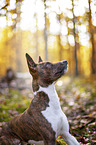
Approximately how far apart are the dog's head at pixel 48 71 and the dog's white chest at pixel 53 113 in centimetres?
13

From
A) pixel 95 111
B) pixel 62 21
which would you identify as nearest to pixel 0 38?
pixel 62 21

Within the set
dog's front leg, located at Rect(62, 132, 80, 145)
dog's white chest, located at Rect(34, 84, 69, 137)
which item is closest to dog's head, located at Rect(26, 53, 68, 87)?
dog's white chest, located at Rect(34, 84, 69, 137)

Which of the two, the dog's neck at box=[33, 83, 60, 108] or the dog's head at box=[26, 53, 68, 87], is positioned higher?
the dog's head at box=[26, 53, 68, 87]

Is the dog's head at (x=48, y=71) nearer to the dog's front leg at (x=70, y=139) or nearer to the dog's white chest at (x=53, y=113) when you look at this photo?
the dog's white chest at (x=53, y=113)

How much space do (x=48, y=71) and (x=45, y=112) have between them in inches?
27.1

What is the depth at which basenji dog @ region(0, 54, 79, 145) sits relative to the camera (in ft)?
8.98

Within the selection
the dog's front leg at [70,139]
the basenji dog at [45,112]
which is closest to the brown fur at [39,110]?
the basenji dog at [45,112]

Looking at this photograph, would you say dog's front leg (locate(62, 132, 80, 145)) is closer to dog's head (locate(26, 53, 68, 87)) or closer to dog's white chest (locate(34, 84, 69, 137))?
dog's white chest (locate(34, 84, 69, 137))

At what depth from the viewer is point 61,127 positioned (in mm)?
2922

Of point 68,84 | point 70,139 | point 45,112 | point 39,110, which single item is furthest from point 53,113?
point 68,84

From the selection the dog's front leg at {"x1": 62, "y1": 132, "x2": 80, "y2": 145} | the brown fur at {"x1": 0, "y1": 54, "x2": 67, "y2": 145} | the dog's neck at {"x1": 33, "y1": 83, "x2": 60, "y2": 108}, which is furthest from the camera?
the dog's front leg at {"x1": 62, "y1": 132, "x2": 80, "y2": 145}

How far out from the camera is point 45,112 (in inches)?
110

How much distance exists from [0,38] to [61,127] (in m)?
22.7

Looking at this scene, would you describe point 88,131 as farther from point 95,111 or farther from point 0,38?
point 0,38
